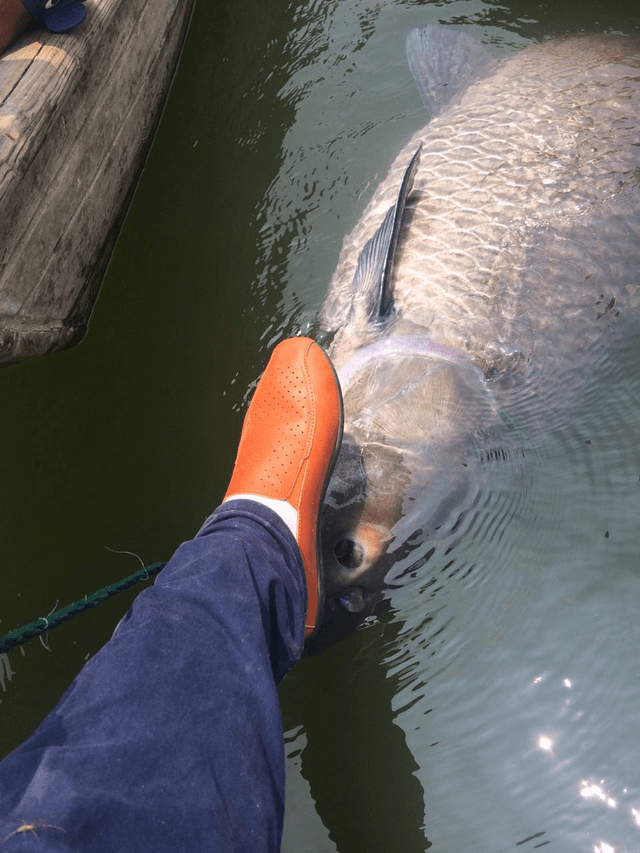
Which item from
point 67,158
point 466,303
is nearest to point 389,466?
point 466,303

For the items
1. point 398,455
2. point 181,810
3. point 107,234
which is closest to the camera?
point 181,810

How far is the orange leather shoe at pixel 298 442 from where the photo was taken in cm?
251

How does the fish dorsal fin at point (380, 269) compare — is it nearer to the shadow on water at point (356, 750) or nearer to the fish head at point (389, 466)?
the fish head at point (389, 466)

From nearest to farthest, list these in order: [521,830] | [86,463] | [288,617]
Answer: [288,617]
[521,830]
[86,463]

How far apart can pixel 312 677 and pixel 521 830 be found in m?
0.96

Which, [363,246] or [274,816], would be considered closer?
[274,816]

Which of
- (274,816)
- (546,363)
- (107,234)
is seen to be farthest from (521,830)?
(107,234)

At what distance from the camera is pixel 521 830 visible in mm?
2662

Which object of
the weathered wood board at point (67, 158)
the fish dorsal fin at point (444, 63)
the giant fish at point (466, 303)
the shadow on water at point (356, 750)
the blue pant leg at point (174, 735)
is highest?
the weathered wood board at point (67, 158)

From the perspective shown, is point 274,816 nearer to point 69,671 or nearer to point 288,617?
point 288,617

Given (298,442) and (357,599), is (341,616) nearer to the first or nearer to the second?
(357,599)

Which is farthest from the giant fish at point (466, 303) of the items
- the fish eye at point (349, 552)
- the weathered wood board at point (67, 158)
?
the weathered wood board at point (67, 158)

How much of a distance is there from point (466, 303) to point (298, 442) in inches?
43.2

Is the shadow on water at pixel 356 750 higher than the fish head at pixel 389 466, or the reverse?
the fish head at pixel 389 466
